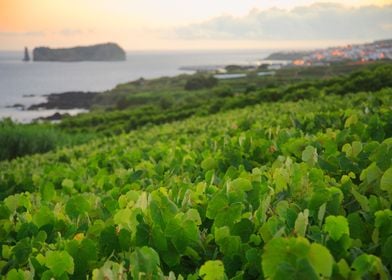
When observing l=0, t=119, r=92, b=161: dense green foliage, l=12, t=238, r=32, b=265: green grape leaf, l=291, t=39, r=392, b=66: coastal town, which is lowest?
l=0, t=119, r=92, b=161: dense green foliage

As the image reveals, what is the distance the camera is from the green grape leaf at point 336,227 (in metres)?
1.34

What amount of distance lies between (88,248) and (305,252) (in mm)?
931

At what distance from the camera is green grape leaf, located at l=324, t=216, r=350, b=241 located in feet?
4.41

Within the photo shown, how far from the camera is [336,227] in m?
1.35

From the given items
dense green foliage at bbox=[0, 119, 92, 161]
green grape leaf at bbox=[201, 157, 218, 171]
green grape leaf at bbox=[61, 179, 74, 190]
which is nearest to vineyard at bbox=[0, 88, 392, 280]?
green grape leaf at bbox=[201, 157, 218, 171]

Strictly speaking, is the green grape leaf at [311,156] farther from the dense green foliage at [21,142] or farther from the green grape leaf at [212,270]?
the dense green foliage at [21,142]

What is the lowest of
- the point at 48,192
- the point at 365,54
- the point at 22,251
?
the point at 48,192

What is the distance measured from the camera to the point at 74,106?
81.9m

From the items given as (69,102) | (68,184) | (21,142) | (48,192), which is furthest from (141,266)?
(69,102)

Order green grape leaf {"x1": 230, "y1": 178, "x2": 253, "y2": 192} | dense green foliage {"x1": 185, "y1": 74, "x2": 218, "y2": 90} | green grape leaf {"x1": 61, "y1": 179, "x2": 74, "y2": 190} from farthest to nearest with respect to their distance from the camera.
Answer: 1. dense green foliage {"x1": 185, "y1": 74, "x2": 218, "y2": 90}
2. green grape leaf {"x1": 61, "y1": 179, "x2": 74, "y2": 190}
3. green grape leaf {"x1": 230, "y1": 178, "x2": 253, "y2": 192}

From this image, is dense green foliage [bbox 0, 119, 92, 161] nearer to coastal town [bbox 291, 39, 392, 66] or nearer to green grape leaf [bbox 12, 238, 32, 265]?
green grape leaf [bbox 12, 238, 32, 265]

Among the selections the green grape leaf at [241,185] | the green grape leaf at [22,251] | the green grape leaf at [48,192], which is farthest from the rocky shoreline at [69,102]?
the green grape leaf at [241,185]

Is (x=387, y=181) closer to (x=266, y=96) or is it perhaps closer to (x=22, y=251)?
(x=22, y=251)

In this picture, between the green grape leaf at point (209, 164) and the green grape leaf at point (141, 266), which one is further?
the green grape leaf at point (209, 164)
